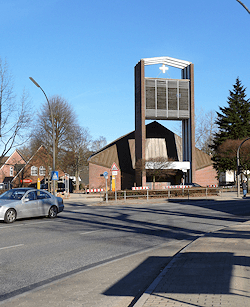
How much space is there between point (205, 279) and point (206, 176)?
183ft

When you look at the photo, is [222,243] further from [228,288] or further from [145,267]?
[228,288]

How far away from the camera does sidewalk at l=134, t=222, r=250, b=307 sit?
4996mm

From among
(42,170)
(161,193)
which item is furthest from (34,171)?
(161,193)

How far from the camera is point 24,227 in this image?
14.0 meters

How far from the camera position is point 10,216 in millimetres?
15156

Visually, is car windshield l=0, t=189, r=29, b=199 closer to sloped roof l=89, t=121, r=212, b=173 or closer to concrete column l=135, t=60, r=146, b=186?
concrete column l=135, t=60, r=146, b=186

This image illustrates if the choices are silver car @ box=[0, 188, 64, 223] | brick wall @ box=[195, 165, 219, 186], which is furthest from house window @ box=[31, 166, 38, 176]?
silver car @ box=[0, 188, 64, 223]

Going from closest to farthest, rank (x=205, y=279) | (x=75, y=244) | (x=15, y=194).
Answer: (x=205, y=279) < (x=75, y=244) < (x=15, y=194)

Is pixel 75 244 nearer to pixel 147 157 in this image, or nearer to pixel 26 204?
pixel 26 204

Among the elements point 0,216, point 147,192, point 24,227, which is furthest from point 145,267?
point 147,192

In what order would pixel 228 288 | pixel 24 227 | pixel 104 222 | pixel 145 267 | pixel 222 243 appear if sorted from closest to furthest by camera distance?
pixel 228 288
pixel 145 267
pixel 222 243
pixel 24 227
pixel 104 222

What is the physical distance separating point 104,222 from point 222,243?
6980 mm

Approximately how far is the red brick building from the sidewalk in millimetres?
46249

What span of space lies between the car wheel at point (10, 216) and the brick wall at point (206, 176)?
46.9 m
